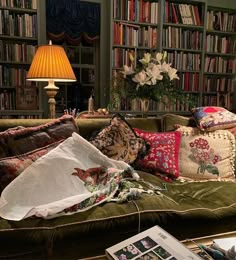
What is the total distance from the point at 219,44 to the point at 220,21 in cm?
31

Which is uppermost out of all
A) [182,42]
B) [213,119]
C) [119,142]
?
[182,42]

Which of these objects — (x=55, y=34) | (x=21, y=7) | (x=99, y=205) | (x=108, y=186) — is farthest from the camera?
(x=55, y=34)

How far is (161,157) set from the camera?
186 cm

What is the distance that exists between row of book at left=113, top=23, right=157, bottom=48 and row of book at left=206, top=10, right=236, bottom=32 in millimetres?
869

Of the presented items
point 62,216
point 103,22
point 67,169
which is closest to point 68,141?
point 67,169

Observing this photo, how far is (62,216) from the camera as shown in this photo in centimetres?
124

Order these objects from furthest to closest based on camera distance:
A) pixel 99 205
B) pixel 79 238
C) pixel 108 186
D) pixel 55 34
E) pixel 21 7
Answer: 1. pixel 55 34
2. pixel 21 7
3. pixel 108 186
4. pixel 99 205
5. pixel 79 238

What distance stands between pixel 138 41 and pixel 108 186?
269 centimetres

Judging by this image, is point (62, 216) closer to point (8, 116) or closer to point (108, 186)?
point (108, 186)

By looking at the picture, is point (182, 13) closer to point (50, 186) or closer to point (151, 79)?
point (151, 79)

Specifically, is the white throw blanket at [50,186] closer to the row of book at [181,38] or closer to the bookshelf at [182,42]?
the bookshelf at [182,42]

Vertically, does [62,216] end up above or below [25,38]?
below

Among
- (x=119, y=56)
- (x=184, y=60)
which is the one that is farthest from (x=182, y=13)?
(x=119, y=56)

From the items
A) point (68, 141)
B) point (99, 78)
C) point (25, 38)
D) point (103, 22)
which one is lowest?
point (68, 141)
